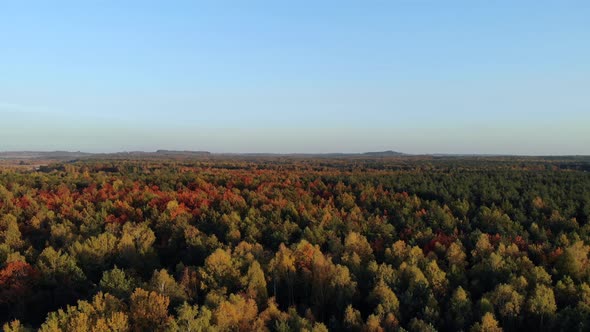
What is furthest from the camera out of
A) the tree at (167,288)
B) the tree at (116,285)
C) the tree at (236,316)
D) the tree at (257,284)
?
the tree at (257,284)

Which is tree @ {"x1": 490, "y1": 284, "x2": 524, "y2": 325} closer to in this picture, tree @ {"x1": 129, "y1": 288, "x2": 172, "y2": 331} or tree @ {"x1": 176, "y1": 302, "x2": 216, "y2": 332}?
tree @ {"x1": 176, "y1": 302, "x2": 216, "y2": 332}

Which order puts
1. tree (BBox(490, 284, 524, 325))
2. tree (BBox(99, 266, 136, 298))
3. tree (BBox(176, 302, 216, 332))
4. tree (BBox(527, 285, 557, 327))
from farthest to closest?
tree (BBox(99, 266, 136, 298))
tree (BBox(490, 284, 524, 325))
tree (BBox(527, 285, 557, 327))
tree (BBox(176, 302, 216, 332))

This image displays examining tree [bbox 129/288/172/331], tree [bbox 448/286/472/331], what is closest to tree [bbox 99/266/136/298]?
tree [bbox 129/288/172/331]

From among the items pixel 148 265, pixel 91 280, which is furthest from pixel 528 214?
pixel 91 280

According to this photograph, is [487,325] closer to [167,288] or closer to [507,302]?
[507,302]

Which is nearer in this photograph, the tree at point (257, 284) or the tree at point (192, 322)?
the tree at point (192, 322)

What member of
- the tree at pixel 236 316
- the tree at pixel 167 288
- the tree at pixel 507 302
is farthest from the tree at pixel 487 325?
the tree at pixel 167 288

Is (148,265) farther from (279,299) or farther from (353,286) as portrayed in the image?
(353,286)

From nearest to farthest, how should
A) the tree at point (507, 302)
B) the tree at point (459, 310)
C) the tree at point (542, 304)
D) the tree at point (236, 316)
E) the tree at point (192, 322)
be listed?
the tree at point (192, 322), the tree at point (236, 316), the tree at point (459, 310), the tree at point (542, 304), the tree at point (507, 302)

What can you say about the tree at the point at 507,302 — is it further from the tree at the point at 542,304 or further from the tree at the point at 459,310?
the tree at the point at 459,310

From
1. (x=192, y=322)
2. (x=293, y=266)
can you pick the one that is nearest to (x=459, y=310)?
(x=293, y=266)
